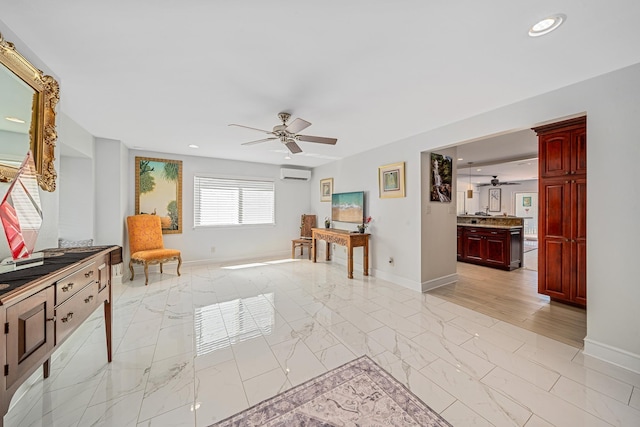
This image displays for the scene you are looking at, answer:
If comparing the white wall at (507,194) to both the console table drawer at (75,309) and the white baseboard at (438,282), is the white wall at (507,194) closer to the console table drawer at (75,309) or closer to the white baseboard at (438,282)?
the white baseboard at (438,282)

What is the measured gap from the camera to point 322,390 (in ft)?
5.33

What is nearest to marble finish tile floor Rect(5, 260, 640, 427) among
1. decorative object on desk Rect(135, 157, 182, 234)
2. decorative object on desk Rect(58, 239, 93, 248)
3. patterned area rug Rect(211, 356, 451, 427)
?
patterned area rug Rect(211, 356, 451, 427)

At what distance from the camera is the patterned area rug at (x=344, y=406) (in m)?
1.39

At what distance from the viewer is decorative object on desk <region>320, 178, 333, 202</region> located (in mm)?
5697

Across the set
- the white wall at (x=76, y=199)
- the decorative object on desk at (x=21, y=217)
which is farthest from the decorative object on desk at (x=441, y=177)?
the white wall at (x=76, y=199)

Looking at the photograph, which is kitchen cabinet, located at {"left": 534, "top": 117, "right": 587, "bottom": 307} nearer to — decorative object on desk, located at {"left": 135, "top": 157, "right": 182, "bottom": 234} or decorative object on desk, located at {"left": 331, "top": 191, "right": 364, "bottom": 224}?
decorative object on desk, located at {"left": 331, "top": 191, "right": 364, "bottom": 224}

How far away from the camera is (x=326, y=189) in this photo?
5859mm

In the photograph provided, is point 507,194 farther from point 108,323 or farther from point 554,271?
point 108,323

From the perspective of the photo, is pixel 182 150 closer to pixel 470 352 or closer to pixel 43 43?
pixel 43 43

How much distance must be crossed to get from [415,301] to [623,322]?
176 cm

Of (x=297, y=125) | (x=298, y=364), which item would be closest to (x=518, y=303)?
(x=298, y=364)

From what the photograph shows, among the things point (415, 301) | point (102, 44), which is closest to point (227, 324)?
point (415, 301)

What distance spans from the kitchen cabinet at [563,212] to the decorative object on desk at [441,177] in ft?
3.66

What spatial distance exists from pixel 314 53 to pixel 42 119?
210cm
